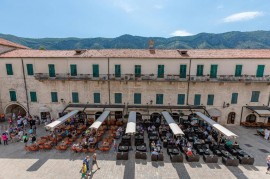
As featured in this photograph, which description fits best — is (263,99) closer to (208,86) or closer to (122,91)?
(208,86)

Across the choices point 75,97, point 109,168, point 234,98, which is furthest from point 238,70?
point 75,97

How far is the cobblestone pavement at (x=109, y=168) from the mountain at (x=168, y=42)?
490ft

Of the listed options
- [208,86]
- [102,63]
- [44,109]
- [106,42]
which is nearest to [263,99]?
[208,86]

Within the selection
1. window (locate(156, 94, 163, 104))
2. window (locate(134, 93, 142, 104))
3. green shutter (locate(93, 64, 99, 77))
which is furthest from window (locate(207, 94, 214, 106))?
green shutter (locate(93, 64, 99, 77))

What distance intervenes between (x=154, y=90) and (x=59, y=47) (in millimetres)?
163894

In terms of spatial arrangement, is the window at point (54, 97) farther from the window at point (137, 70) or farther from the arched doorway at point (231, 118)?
the arched doorway at point (231, 118)

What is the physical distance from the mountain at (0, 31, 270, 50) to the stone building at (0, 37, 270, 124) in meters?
138

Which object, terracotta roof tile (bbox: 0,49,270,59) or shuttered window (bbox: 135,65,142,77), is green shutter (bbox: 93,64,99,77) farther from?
shuttered window (bbox: 135,65,142,77)

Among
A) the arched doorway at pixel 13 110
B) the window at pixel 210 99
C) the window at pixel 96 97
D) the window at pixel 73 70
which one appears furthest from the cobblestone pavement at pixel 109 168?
the arched doorway at pixel 13 110

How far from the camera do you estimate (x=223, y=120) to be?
21.7 meters

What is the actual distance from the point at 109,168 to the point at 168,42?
174324 millimetres

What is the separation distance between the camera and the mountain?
14912cm

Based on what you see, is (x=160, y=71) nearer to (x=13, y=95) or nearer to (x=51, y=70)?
(x=51, y=70)

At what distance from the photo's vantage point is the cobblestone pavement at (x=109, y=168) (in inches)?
466
